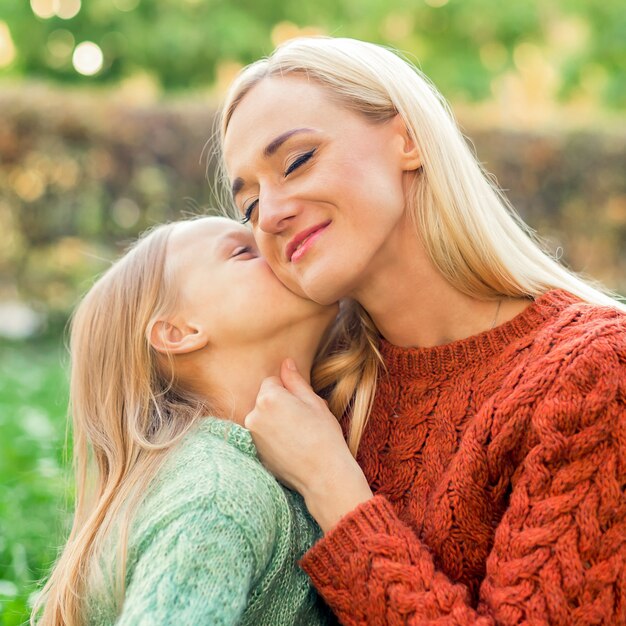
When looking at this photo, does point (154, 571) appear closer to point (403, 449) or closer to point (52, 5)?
point (403, 449)

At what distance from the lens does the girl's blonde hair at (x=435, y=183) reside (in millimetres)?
2416

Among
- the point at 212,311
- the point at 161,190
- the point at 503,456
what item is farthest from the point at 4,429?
the point at 161,190

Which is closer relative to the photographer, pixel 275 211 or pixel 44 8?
pixel 275 211

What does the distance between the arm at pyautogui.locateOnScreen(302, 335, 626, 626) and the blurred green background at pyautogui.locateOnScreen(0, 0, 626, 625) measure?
1326 mm

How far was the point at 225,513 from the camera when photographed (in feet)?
6.51

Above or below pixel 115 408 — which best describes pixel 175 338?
above

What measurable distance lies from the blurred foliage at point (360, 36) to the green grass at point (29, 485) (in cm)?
944

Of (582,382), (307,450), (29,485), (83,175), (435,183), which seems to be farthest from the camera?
(83,175)

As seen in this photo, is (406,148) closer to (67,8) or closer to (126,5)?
(126,5)

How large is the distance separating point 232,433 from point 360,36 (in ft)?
43.3

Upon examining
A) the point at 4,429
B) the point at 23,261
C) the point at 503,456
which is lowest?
the point at 23,261

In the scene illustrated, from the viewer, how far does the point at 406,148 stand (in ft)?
8.13

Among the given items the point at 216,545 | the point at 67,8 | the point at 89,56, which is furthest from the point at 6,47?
the point at 216,545

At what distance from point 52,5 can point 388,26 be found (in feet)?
19.4
